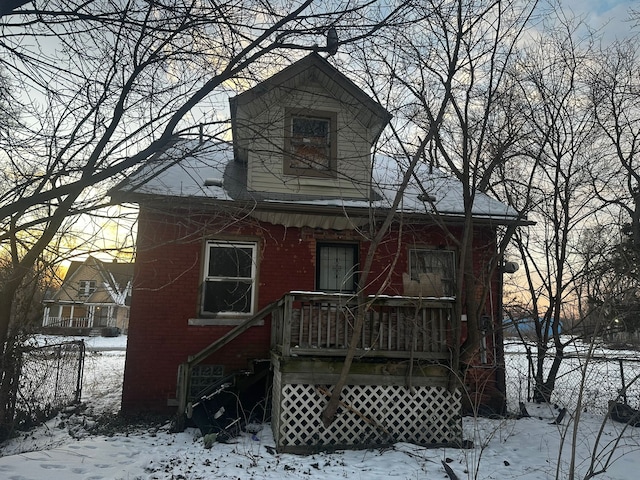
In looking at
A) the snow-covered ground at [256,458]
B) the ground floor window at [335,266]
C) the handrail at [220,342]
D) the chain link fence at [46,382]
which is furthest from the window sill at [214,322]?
the chain link fence at [46,382]

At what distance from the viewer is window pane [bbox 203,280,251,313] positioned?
372 inches

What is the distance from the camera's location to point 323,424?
270 inches

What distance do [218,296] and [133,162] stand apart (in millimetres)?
6145

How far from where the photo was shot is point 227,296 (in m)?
9.56

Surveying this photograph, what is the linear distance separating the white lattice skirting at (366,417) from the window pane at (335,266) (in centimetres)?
281

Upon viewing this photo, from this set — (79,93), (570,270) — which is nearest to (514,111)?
(570,270)

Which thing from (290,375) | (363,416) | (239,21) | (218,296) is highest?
(239,21)

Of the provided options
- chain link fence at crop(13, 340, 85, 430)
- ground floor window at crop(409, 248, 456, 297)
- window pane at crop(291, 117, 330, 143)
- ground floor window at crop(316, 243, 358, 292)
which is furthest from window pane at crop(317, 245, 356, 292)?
chain link fence at crop(13, 340, 85, 430)

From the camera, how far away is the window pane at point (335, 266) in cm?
990

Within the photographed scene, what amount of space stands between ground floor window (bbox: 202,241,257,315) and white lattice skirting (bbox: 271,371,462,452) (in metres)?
2.38

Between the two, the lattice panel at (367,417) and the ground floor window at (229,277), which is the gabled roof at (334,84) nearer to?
the ground floor window at (229,277)

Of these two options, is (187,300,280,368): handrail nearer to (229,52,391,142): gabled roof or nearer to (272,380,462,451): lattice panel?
(272,380,462,451): lattice panel

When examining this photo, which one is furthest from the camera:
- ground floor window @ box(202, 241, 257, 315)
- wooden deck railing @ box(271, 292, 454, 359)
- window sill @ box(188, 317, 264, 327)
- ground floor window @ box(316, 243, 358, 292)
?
ground floor window @ box(316, 243, 358, 292)

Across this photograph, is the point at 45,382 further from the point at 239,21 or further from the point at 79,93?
the point at 239,21
